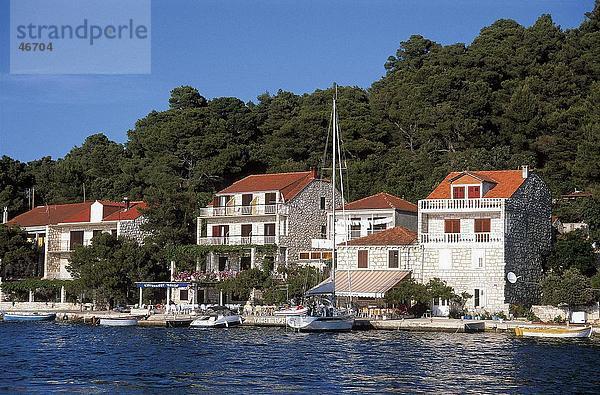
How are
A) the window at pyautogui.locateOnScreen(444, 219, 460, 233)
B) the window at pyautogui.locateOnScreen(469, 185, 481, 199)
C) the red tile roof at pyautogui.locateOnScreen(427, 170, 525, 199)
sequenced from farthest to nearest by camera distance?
the window at pyautogui.locateOnScreen(444, 219, 460, 233) → the window at pyautogui.locateOnScreen(469, 185, 481, 199) → the red tile roof at pyautogui.locateOnScreen(427, 170, 525, 199)

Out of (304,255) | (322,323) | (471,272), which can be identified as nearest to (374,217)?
(304,255)

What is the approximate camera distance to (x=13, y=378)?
31328 mm

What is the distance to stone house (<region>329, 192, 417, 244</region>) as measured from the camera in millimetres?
57750

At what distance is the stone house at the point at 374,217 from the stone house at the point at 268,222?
2.11 meters

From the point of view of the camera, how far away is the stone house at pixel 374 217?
189ft

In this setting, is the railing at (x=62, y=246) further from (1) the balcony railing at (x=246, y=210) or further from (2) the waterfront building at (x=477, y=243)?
(2) the waterfront building at (x=477, y=243)

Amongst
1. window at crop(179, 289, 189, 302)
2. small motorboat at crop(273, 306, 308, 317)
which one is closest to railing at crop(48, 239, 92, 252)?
window at crop(179, 289, 189, 302)

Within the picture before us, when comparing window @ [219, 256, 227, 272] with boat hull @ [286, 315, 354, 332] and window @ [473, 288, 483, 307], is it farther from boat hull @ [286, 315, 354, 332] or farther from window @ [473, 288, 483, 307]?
window @ [473, 288, 483, 307]

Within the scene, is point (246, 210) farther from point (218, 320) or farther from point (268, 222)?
point (218, 320)

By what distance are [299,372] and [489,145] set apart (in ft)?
130

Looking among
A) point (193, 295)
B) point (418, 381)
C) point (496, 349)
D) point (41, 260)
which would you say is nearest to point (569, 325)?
point (496, 349)

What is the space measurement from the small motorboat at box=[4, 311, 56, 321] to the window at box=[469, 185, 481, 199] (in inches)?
998

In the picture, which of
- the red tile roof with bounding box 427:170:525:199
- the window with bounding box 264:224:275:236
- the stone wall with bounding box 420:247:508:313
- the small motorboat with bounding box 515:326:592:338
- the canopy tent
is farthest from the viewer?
the window with bounding box 264:224:275:236

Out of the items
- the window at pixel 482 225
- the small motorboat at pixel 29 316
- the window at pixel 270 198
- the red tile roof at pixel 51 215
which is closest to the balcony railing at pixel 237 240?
the window at pixel 270 198
